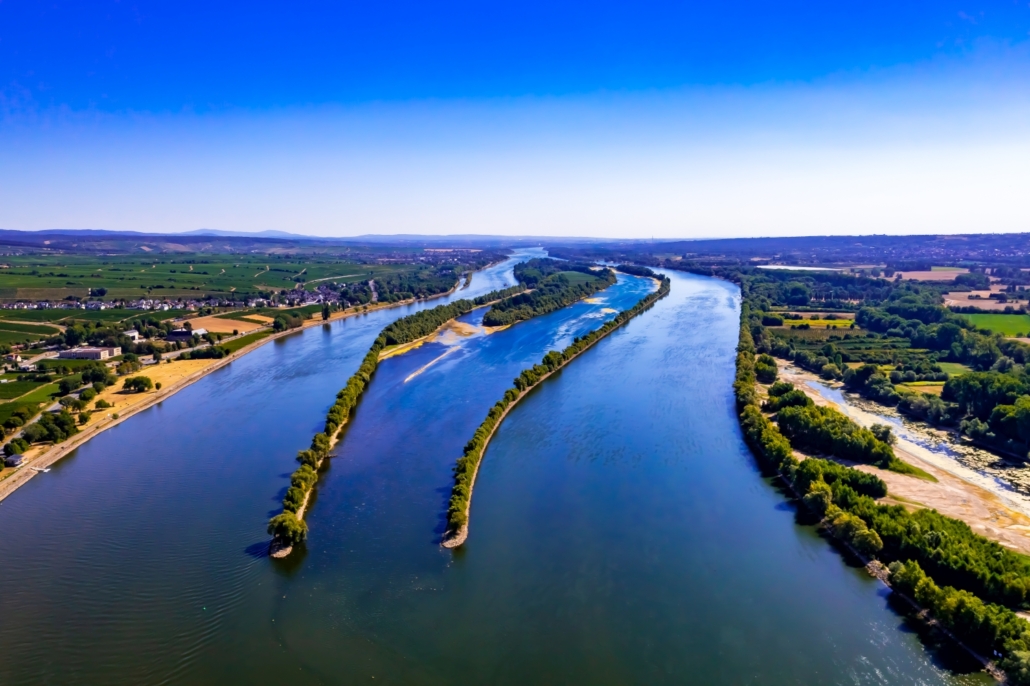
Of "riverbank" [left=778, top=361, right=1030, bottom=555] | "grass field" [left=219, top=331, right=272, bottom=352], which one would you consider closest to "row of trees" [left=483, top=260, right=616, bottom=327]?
"grass field" [left=219, top=331, right=272, bottom=352]

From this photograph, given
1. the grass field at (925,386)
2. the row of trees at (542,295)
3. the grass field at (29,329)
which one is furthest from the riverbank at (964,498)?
the grass field at (29,329)

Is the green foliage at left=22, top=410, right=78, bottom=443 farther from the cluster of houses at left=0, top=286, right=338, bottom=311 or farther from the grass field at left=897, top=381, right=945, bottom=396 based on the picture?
the grass field at left=897, top=381, right=945, bottom=396

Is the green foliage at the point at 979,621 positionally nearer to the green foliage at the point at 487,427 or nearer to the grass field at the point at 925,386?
the green foliage at the point at 487,427

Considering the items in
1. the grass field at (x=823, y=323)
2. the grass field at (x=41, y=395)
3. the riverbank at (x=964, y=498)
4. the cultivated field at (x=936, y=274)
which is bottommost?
the riverbank at (x=964, y=498)

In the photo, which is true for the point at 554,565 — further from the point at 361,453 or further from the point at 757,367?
the point at 757,367

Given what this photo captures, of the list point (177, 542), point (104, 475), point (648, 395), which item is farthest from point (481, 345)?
point (177, 542)
